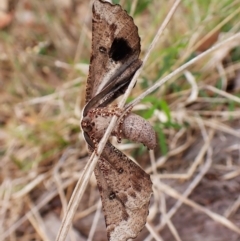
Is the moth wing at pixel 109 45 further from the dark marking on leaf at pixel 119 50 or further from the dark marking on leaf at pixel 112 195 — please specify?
the dark marking on leaf at pixel 112 195

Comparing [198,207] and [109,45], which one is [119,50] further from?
[198,207]

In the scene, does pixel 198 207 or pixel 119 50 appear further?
pixel 198 207

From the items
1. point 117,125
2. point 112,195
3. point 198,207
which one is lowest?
point 198,207

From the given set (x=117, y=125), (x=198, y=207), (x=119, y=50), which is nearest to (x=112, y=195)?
(x=117, y=125)

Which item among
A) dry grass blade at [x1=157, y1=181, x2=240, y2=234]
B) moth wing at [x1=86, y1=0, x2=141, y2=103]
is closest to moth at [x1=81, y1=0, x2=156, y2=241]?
moth wing at [x1=86, y1=0, x2=141, y2=103]

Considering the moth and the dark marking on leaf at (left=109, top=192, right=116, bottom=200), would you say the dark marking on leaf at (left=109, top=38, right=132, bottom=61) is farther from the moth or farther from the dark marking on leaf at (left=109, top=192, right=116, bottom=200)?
the dark marking on leaf at (left=109, top=192, right=116, bottom=200)

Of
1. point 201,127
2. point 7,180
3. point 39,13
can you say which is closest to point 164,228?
point 201,127

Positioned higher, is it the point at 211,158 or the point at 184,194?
the point at 211,158

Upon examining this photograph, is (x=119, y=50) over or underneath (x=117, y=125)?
over

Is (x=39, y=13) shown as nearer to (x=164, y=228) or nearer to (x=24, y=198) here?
(x=24, y=198)
